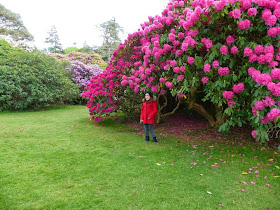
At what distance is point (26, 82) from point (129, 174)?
9.59m

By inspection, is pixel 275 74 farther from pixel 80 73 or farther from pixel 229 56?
pixel 80 73

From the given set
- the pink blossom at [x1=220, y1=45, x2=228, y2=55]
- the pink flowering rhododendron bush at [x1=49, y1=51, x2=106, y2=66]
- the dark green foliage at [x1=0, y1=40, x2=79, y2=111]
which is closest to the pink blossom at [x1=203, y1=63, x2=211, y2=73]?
the pink blossom at [x1=220, y1=45, x2=228, y2=55]

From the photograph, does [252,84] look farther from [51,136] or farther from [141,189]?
[51,136]

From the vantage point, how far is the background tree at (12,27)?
76.5 feet

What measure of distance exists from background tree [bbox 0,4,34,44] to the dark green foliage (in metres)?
13.3

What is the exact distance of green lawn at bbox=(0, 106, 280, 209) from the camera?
267 cm

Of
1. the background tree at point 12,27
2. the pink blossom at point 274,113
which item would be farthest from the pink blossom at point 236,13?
the background tree at point 12,27

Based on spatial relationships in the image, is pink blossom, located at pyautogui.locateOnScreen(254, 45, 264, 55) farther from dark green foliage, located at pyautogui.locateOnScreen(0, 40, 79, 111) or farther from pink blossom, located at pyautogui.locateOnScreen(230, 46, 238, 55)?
dark green foliage, located at pyautogui.locateOnScreen(0, 40, 79, 111)

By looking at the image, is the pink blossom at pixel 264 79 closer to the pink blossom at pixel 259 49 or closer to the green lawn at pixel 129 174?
the pink blossom at pixel 259 49

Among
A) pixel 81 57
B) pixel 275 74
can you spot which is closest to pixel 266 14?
pixel 275 74

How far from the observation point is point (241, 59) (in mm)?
3865

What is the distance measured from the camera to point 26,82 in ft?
35.0

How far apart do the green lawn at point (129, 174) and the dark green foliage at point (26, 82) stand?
5511 millimetres

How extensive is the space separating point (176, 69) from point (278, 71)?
1.74 metres
